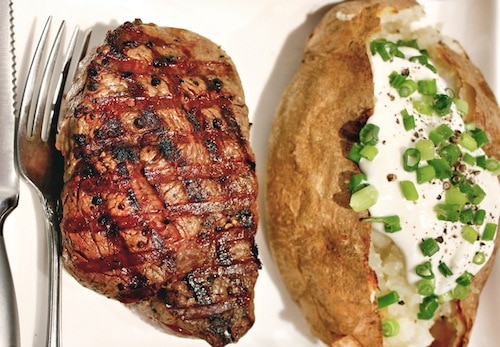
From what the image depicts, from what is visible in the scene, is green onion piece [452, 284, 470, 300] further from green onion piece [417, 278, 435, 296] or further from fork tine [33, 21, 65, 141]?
fork tine [33, 21, 65, 141]

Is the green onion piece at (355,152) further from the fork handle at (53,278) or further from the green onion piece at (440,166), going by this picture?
the fork handle at (53,278)

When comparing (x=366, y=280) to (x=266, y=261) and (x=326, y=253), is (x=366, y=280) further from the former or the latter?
(x=266, y=261)

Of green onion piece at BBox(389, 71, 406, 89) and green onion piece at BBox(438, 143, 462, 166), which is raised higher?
green onion piece at BBox(389, 71, 406, 89)

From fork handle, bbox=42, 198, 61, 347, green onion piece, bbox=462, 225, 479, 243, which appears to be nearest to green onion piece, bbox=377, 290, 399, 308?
green onion piece, bbox=462, 225, 479, 243

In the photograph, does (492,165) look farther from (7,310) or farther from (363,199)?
(7,310)

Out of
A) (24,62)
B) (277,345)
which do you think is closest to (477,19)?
(277,345)

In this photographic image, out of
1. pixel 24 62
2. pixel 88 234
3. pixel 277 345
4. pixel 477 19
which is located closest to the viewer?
pixel 88 234
